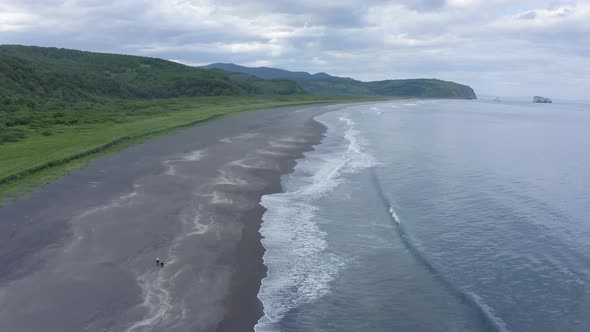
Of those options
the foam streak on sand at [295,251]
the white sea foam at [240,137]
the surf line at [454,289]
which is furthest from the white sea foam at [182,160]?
the surf line at [454,289]

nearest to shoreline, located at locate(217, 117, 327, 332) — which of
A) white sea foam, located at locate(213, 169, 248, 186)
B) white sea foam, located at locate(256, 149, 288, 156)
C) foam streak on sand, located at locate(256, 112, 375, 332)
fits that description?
foam streak on sand, located at locate(256, 112, 375, 332)

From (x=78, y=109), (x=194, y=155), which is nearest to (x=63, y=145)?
(x=194, y=155)

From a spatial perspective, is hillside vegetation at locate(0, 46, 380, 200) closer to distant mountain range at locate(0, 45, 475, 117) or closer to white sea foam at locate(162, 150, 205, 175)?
distant mountain range at locate(0, 45, 475, 117)

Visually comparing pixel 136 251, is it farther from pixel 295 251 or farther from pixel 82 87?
pixel 82 87

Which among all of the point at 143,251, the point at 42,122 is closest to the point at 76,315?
the point at 143,251

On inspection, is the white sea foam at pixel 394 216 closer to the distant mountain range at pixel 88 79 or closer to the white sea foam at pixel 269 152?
the white sea foam at pixel 269 152

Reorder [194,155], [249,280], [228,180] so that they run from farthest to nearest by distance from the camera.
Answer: [194,155] < [228,180] < [249,280]

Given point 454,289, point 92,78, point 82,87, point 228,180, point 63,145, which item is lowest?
point 454,289
